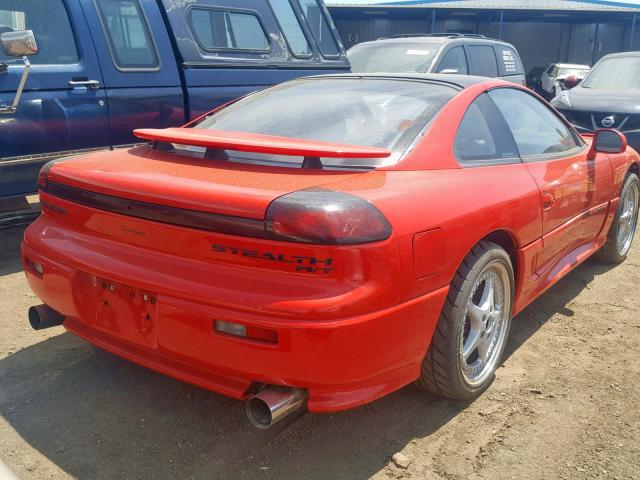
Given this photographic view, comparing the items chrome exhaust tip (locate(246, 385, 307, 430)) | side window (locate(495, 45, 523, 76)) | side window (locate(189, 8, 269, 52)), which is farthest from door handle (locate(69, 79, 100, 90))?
side window (locate(495, 45, 523, 76))

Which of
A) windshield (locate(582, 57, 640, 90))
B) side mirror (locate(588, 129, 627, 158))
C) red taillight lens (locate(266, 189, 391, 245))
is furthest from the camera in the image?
windshield (locate(582, 57, 640, 90))

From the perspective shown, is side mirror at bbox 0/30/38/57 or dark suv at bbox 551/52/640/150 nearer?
side mirror at bbox 0/30/38/57

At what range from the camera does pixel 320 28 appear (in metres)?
6.30

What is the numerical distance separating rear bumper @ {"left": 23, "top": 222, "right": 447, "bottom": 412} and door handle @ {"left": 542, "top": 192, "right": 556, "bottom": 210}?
3.33 ft

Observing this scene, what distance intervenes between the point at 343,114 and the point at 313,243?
103 centimetres

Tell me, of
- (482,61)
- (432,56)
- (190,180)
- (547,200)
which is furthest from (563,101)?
(190,180)

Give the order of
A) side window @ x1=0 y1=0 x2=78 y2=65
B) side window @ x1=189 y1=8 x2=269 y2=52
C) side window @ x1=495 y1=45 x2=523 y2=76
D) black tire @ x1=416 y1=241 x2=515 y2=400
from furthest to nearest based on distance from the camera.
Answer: side window @ x1=495 y1=45 x2=523 y2=76
side window @ x1=189 y1=8 x2=269 y2=52
side window @ x1=0 y1=0 x2=78 y2=65
black tire @ x1=416 y1=241 x2=515 y2=400

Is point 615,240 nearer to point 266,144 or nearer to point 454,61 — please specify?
point 266,144

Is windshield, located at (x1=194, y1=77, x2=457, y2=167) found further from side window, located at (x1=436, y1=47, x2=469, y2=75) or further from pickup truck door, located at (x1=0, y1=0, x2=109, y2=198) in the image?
side window, located at (x1=436, y1=47, x2=469, y2=75)

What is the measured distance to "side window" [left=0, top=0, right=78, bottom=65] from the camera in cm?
442

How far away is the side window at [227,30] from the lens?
5270 mm

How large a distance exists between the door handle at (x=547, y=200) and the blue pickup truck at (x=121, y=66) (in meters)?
3.10

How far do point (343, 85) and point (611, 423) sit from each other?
1989 millimetres

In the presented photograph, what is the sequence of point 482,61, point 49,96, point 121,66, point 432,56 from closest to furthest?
point 49,96
point 121,66
point 432,56
point 482,61
